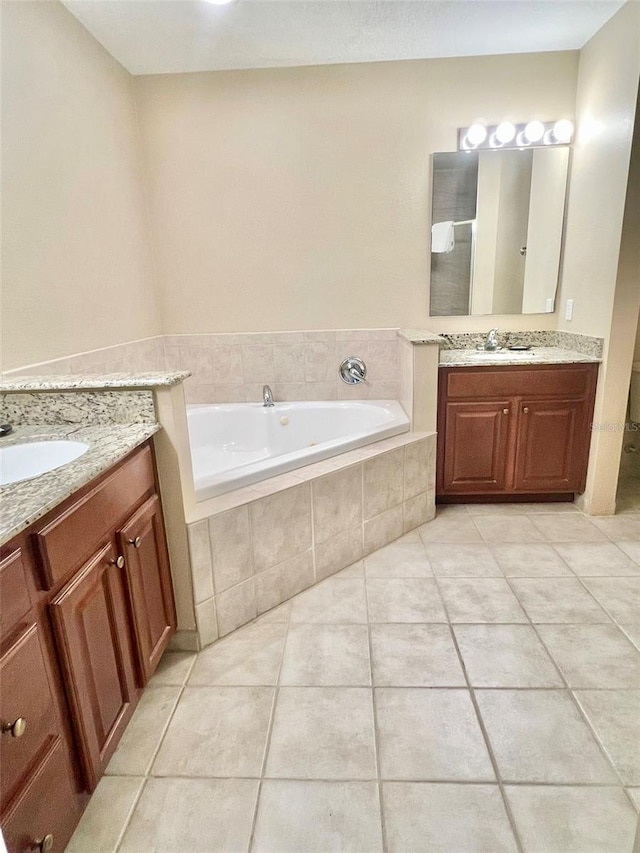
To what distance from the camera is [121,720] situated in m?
1.19

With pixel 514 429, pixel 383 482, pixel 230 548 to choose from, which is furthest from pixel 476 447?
pixel 230 548

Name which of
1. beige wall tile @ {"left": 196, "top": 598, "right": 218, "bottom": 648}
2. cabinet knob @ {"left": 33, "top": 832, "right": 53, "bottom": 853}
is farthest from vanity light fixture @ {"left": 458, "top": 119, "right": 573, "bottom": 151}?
cabinet knob @ {"left": 33, "top": 832, "right": 53, "bottom": 853}

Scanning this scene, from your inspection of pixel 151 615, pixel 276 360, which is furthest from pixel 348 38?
pixel 151 615

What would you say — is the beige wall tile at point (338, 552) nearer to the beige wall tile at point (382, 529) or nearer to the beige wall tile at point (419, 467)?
the beige wall tile at point (382, 529)

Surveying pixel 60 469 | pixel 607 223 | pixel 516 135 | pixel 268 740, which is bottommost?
pixel 268 740

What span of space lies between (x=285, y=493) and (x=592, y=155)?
231cm

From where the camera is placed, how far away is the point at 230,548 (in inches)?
64.1

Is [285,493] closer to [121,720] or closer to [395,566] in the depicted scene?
[395,566]

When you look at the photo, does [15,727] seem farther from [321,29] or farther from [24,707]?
[321,29]

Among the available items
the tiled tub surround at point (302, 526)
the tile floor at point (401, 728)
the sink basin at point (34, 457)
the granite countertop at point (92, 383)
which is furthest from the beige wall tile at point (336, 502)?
the sink basin at point (34, 457)

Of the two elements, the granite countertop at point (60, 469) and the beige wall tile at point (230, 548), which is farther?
the beige wall tile at point (230, 548)

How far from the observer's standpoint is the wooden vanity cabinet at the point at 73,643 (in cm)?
80

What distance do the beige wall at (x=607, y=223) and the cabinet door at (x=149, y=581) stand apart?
218 cm

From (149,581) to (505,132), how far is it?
285 cm
